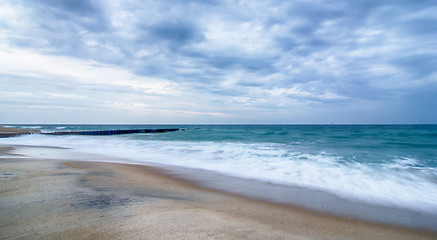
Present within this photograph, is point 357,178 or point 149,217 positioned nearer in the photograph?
point 149,217

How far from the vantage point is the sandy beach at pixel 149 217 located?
9.98ft

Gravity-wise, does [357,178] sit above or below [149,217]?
below

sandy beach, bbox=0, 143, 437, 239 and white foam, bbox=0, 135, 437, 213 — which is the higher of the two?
sandy beach, bbox=0, 143, 437, 239

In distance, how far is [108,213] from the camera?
3.59m

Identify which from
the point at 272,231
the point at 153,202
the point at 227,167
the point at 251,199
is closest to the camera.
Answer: the point at 272,231

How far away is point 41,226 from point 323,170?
8.38 meters

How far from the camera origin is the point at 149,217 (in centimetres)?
353

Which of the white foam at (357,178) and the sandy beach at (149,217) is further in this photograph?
the white foam at (357,178)

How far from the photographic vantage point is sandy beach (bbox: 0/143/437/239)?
3043 mm

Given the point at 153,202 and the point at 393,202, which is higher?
the point at 153,202

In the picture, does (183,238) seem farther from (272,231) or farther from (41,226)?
(41,226)

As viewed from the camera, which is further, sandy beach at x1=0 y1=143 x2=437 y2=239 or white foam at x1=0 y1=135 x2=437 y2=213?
white foam at x1=0 y1=135 x2=437 y2=213

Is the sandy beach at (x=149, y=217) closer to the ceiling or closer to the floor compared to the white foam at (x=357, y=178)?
closer to the ceiling

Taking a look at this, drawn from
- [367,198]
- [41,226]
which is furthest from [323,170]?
[41,226]
